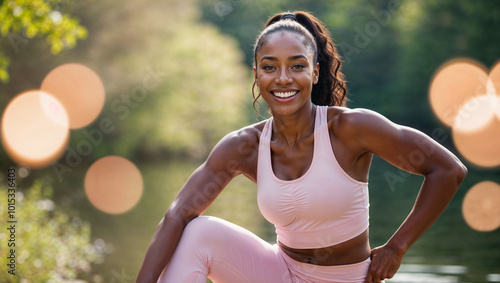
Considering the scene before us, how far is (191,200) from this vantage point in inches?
107

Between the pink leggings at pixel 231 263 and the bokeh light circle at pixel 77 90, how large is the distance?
1684 cm

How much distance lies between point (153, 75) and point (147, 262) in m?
19.8

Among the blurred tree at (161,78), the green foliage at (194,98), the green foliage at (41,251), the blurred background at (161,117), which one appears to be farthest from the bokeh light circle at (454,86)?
the green foliage at (41,251)

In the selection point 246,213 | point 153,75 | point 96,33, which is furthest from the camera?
point 153,75

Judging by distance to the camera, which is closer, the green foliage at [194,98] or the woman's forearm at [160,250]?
the woman's forearm at [160,250]

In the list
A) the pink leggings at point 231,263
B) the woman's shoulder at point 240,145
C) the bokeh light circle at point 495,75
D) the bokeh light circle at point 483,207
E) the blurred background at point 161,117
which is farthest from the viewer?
the bokeh light circle at point 495,75

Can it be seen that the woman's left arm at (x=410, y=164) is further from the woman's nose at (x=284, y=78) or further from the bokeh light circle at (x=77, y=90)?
the bokeh light circle at (x=77, y=90)

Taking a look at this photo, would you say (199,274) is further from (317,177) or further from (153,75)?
(153,75)

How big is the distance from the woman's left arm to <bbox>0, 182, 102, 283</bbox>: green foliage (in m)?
3.42

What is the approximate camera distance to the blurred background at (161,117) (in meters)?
6.81

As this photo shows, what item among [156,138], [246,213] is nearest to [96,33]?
[156,138]

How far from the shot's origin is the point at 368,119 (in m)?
2.52

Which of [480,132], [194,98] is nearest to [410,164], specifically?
[480,132]

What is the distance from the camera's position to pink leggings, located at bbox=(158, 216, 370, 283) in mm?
2570
